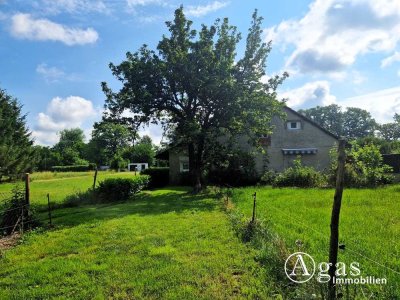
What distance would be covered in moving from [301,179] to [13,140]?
38.3 meters

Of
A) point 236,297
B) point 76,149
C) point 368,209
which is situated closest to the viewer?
point 236,297

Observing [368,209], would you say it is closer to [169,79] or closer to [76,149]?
[169,79]

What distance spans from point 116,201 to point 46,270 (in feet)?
40.1

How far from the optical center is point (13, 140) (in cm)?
4409

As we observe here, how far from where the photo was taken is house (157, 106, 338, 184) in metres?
29.9

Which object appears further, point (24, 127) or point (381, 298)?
point (24, 127)

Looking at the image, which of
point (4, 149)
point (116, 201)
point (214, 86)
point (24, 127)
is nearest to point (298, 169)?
point (214, 86)

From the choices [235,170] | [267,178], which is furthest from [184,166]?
[267,178]

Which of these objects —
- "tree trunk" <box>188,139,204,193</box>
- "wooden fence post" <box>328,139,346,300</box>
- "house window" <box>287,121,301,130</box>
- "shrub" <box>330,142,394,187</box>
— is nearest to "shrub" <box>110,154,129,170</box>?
"house window" <box>287,121,301,130</box>

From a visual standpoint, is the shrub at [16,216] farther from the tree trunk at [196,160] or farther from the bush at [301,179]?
the bush at [301,179]

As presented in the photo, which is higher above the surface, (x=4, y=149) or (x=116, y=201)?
(x=4, y=149)

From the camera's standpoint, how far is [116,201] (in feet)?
61.9

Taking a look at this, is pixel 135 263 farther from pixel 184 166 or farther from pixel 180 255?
pixel 184 166

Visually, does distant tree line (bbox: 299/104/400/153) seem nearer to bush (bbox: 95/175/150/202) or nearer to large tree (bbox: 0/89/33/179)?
large tree (bbox: 0/89/33/179)
